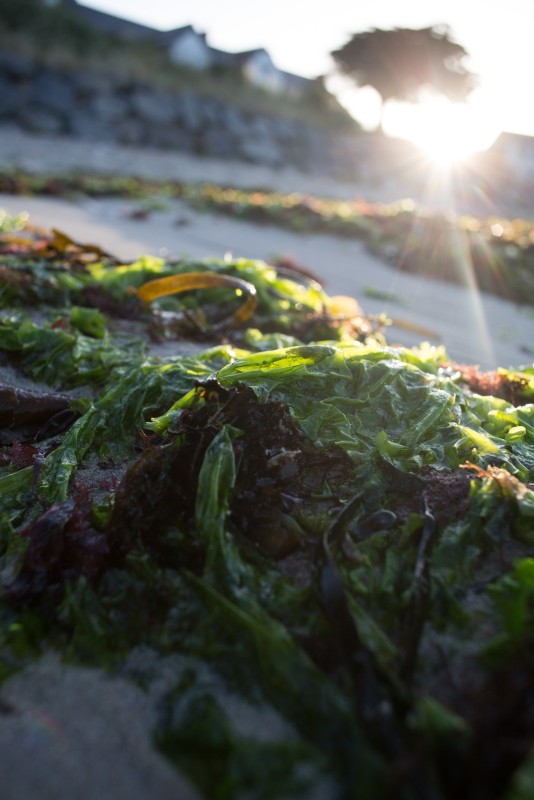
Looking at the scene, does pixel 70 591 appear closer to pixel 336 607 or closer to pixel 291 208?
pixel 336 607

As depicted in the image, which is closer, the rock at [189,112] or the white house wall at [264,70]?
the rock at [189,112]

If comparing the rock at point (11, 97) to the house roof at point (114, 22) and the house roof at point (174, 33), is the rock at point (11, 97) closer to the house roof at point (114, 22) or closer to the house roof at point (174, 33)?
the house roof at point (114, 22)

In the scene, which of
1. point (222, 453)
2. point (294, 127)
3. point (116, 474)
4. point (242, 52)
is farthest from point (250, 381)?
point (242, 52)

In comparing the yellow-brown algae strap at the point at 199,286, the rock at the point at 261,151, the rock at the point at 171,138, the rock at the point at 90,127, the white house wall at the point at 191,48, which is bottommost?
the yellow-brown algae strap at the point at 199,286

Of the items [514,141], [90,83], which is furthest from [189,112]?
[514,141]

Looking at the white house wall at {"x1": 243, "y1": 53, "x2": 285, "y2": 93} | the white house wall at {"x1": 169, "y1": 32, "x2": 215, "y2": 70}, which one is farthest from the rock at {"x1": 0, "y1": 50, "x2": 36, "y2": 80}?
the white house wall at {"x1": 243, "y1": 53, "x2": 285, "y2": 93}

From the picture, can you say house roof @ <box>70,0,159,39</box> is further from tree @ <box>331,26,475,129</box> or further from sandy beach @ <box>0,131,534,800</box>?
sandy beach @ <box>0,131,534,800</box>

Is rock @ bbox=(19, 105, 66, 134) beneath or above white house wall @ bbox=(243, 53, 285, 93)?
beneath

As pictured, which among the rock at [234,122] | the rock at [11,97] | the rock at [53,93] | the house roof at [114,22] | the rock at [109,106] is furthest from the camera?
the house roof at [114,22]

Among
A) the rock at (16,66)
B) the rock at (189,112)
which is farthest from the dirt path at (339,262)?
the rock at (189,112)
